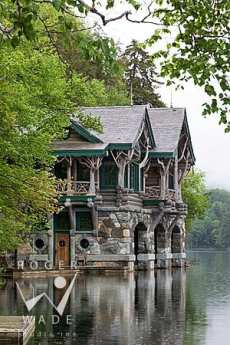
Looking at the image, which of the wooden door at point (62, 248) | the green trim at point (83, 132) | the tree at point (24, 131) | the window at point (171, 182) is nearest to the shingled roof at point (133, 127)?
the green trim at point (83, 132)

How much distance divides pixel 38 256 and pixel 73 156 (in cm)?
550

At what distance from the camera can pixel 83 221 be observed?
39.2 m

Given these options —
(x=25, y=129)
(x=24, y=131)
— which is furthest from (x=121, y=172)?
(x=24, y=131)

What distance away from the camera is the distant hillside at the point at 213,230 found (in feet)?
495

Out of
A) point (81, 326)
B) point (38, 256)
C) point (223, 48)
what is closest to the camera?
point (223, 48)

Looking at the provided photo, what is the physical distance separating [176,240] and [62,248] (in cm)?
1136

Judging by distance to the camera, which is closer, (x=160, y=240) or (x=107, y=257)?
(x=107, y=257)

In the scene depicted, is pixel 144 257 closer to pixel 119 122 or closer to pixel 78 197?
pixel 78 197

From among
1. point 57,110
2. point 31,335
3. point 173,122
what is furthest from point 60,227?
point 31,335

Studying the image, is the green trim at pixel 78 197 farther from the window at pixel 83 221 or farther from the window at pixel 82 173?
the window at pixel 82 173

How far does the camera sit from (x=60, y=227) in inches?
1553

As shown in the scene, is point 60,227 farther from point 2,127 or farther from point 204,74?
point 204,74

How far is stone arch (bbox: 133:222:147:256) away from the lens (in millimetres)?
42562

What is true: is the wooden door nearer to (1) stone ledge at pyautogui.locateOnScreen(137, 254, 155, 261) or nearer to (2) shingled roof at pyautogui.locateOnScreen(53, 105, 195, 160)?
(2) shingled roof at pyautogui.locateOnScreen(53, 105, 195, 160)
